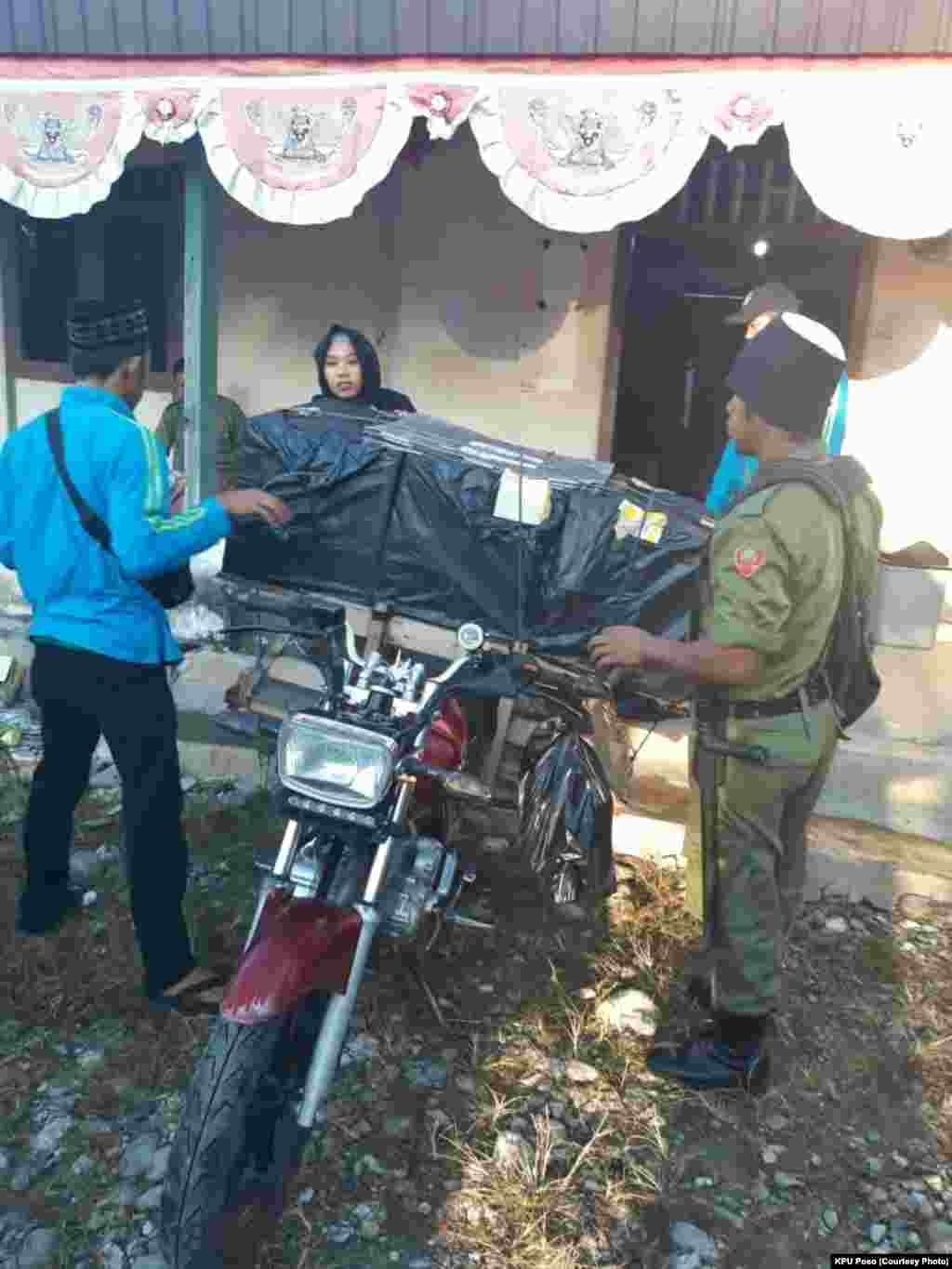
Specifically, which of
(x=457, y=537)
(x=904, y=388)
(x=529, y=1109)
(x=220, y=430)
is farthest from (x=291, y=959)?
(x=220, y=430)

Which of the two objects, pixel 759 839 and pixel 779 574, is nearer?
pixel 779 574

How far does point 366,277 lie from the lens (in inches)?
265

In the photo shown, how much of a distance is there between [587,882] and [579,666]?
1.94 ft

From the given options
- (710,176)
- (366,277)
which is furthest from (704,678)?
(366,277)

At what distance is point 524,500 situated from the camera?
9.55 feet

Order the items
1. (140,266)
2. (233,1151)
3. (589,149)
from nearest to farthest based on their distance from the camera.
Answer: (233,1151) < (589,149) < (140,266)

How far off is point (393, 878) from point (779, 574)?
111 cm

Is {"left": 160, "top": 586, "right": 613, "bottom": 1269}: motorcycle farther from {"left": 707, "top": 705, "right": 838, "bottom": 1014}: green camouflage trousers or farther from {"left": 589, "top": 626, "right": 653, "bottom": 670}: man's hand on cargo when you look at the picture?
{"left": 707, "top": 705, "right": 838, "bottom": 1014}: green camouflage trousers

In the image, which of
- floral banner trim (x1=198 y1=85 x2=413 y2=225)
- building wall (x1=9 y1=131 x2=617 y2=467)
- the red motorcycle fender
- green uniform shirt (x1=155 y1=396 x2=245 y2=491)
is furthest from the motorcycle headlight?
green uniform shirt (x1=155 y1=396 x2=245 y2=491)

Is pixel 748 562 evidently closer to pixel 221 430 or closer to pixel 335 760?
pixel 335 760

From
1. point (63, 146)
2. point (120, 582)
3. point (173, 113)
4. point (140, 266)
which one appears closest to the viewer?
point (120, 582)

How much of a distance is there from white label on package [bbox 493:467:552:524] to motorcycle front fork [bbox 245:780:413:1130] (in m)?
1.01

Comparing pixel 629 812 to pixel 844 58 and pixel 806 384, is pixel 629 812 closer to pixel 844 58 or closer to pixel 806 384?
pixel 806 384

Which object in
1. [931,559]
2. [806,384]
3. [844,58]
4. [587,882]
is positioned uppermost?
[844,58]
